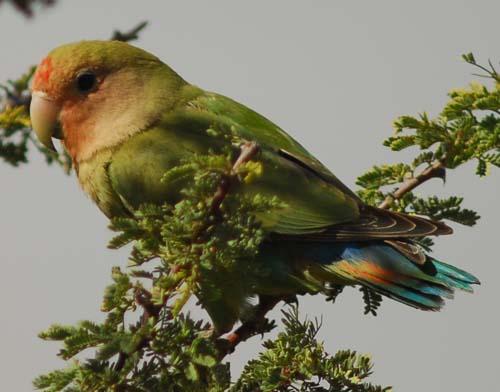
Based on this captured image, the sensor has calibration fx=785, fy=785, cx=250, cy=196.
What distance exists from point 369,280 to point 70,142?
1.87m

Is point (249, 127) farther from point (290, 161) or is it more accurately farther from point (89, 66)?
point (89, 66)

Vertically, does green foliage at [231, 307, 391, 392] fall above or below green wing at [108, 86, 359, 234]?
below

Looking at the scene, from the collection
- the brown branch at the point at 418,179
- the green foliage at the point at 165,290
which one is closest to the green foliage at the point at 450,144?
the brown branch at the point at 418,179

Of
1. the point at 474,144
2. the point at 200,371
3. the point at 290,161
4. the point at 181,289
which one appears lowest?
the point at 200,371

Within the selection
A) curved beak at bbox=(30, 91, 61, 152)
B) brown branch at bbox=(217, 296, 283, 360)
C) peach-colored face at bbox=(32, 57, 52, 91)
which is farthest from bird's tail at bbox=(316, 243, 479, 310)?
peach-colored face at bbox=(32, 57, 52, 91)

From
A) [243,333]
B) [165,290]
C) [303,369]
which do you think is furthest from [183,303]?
[243,333]

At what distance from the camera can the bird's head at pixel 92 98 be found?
4.33 meters

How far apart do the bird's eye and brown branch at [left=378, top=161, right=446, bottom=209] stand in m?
1.77

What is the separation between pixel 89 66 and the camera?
14.4ft

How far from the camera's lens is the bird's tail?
3654 millimetres

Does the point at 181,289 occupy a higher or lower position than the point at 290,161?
lower

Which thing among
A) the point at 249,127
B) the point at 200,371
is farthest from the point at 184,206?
the point at 249,127

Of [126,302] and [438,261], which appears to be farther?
[438,261]

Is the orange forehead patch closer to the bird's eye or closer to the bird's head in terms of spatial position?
the bird's head
